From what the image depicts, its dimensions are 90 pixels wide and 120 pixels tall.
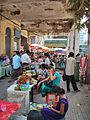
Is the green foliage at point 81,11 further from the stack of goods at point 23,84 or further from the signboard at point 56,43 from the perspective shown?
the signboard at point 56,43

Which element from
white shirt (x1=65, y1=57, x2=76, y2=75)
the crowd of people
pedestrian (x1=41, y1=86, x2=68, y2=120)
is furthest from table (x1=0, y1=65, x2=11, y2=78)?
pedestrian (x1=41, y1=86, x2=68, y2=120)

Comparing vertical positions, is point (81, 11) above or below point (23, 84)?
above

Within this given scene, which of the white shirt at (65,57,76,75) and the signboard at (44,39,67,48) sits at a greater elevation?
the signboard at (44,39,67,48)

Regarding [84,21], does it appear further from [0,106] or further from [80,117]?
[0,106]

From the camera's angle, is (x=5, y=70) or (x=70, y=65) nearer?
(x=70, y=65)

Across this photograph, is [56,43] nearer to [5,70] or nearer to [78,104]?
[5,70]

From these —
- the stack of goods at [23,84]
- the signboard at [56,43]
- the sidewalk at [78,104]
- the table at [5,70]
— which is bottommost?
the sidewalk at [78,104]

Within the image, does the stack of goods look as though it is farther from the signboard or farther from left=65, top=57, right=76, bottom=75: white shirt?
the signboard

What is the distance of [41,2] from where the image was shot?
14953mm

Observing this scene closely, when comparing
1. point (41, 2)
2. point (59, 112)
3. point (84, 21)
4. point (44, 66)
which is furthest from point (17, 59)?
point (59, 112)

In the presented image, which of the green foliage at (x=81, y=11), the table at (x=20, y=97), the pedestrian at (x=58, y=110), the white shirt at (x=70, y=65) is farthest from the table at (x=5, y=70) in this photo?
the pedestrian at (x=58, y=110)

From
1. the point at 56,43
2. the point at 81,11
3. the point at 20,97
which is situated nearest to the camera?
the point at 81,11

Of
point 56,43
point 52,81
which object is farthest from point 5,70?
point 56,43

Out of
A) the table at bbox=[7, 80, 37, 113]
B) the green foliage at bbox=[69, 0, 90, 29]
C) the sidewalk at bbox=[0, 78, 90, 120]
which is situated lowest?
the sidewalk at bbox=[0, 78, 90, 120]
